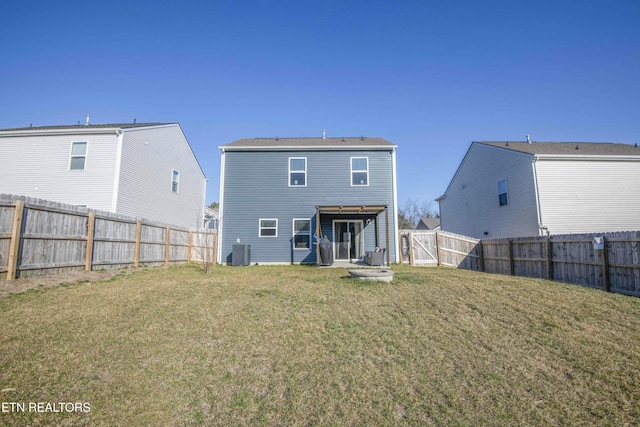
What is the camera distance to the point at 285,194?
51.3 feet

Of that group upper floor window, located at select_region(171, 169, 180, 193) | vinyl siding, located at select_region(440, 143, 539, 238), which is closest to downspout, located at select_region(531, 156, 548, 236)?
vinyl siding, located at select_region(440, 143, 539, 238)

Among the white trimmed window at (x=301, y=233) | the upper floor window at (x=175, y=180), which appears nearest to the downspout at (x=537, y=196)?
the white trimmed window at (x=301, y=233)

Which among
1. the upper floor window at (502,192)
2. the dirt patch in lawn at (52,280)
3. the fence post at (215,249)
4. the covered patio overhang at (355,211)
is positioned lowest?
the dirt patch in lawn at (52,280)

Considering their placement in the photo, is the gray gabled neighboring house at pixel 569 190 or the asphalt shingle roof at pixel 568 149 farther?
the asphalt shingle roof at pixel 568 149

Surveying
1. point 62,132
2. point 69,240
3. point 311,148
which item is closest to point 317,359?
point 69,240

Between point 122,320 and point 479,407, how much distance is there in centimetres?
527

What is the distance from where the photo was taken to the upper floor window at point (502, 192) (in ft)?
54.0

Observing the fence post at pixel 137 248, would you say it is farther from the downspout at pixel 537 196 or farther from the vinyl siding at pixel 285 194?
the downspout at pixel 537 196

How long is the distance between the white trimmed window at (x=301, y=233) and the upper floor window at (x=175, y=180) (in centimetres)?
802

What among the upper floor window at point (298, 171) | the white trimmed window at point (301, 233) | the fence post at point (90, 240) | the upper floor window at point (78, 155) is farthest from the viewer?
the upper floor window at point (298, 171)

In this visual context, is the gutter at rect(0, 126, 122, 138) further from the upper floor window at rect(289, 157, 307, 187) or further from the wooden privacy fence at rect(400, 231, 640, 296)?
the wooden privacy fence at rect(400, 231, 640, 296)

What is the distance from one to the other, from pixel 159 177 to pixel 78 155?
3570 millimetres

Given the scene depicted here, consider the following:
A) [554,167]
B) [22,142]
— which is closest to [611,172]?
[554,167]

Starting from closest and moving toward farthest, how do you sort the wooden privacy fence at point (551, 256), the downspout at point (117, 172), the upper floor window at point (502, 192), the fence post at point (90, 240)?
the wooden privacy fence at point (551, 256)
the fence post at point (90, 240)
the downspout at point (117, 172)
the upper floor window at point (502, 192)
